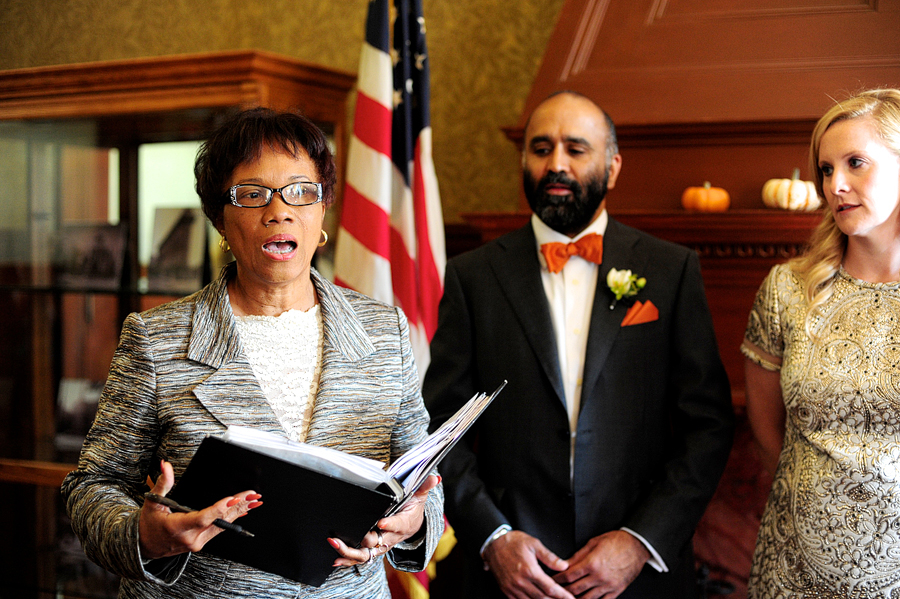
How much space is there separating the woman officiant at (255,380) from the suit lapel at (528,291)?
0.51 metres

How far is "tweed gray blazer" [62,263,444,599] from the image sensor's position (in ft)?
4.05

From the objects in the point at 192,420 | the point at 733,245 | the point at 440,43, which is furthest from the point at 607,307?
the point at 440,43

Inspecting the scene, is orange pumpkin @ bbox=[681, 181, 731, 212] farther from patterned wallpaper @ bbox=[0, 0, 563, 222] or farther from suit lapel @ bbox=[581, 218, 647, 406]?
patterned wallpaper @ bbox=[0, 0, 563, 222]

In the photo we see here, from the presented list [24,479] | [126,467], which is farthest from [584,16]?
[24,479]

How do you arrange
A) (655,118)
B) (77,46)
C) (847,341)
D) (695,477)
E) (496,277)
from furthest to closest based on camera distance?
(77,46) < (655,118) < (496,277) < (695,477) < (847,341)

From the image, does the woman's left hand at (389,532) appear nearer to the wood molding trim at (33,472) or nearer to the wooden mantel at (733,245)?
the wooden mantel at (733,245)

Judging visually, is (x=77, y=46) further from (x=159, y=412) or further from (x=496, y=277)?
(x=159, y=412)

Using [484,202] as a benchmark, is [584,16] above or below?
above

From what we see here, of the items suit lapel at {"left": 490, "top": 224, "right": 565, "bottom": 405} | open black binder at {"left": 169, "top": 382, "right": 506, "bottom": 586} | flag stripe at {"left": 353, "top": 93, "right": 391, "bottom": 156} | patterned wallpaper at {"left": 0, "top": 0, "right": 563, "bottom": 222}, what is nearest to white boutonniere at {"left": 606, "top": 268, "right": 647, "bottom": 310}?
suit lapel at {"left": 490, "top": 224, "right": 565, "bottom": 405}

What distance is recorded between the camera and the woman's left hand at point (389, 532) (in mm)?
1146

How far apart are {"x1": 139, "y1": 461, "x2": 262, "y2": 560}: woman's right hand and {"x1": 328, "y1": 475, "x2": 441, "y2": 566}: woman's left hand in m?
0.17

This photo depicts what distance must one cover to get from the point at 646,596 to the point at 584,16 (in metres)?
1.81

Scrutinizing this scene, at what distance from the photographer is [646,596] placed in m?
1.80

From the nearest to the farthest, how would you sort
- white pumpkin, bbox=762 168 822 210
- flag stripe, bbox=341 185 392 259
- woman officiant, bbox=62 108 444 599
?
woman officiant, bbox=62 108 444 599 < white pumpkin, bbox=762 168 822 210 < flag stripe, bbox=341 185 392 259
